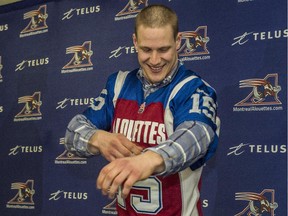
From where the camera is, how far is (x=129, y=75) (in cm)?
137

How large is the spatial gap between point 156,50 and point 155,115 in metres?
0.18

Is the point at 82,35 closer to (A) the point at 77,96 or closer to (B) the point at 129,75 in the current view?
(A) the point at 77,96

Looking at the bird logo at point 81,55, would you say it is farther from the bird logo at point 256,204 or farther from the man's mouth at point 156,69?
the man's mouth at point 156,69

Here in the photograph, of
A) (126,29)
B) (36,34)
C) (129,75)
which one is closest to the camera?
(129,75)

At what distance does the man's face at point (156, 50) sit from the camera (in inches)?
46.2

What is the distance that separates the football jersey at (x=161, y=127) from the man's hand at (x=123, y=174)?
306 millimetres

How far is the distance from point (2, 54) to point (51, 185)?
104 cm

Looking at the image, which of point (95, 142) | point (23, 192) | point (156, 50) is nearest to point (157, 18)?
point (156, 50)

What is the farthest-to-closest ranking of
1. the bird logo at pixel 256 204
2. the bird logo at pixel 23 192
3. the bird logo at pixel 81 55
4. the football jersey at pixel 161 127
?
the bird logo at pixel 23 192 < the bird logo at pixel 81 55 < the bird logo at pixel 256 204 < the football jersey at pixel 161 127

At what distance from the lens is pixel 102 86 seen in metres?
2.61

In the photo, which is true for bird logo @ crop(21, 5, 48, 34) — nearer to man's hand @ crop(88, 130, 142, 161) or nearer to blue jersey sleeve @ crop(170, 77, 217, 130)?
blue jersey sleeve @ crop(170, 77, 217, 130)

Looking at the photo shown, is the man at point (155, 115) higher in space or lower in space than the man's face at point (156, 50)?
lower

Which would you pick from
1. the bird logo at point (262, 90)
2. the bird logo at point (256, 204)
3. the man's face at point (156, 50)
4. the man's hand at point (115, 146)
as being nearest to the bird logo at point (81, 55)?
the bird logo at point (262, 90)

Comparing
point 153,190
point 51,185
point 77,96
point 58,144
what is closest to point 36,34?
point 77,96
